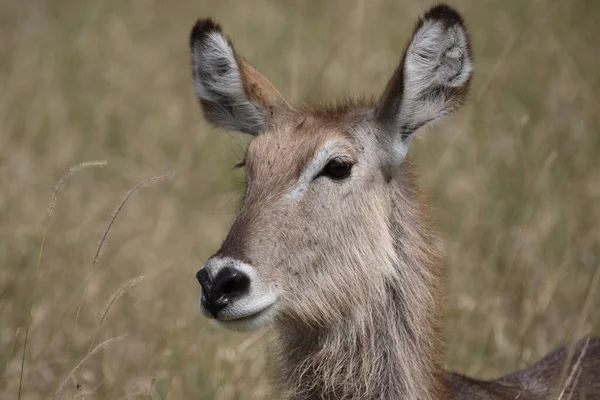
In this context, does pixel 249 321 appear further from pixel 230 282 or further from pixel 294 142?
pixel 294 142

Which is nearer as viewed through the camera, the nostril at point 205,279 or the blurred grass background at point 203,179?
the nostril at point 205,279

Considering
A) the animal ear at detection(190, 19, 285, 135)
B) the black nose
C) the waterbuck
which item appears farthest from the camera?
the animal ear at detection(190, 19, 285, 135)

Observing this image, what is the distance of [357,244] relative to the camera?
4.68 meters

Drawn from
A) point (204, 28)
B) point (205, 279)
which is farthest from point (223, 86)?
point (205, 279)

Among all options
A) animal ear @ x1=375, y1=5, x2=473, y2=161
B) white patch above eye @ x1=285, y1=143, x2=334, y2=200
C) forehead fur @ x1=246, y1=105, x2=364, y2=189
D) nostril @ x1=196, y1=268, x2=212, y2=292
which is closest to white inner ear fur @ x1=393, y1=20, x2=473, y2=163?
animal ear @ x1=375, y1=5, x2=473, y2=161

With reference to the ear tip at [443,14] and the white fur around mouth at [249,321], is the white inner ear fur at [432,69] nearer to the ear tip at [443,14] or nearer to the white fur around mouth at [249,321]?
the ear tip at [443,14]

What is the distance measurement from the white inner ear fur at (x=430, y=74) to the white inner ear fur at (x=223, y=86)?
0.73 metres

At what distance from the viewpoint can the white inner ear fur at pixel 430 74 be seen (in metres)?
4.78

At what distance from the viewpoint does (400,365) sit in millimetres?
4660

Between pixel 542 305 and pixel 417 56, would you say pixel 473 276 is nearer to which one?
pixel 542 305

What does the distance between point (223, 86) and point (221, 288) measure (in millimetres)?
1569

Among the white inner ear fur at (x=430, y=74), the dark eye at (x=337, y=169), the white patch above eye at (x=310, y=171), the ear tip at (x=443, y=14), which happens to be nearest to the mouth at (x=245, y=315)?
the white patch above eye at (x=310, y=171)

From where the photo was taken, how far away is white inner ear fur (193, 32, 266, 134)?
17.5 ft

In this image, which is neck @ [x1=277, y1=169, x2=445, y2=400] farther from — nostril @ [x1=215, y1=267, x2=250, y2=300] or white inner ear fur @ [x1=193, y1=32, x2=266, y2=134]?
white inner ear fur @ [x1=193, y1=32, x2=266, y2=134]
